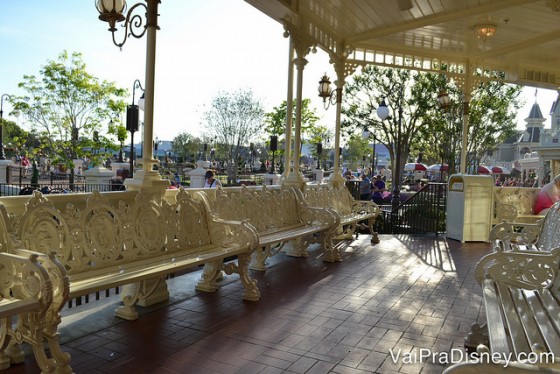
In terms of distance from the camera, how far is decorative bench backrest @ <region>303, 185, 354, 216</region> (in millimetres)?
7237

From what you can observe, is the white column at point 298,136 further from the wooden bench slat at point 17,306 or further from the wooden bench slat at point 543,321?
the wooden bench slat at point 17,306

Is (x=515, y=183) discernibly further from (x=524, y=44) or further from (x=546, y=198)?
(x=524, y=44)

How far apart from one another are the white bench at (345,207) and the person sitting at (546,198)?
362cm

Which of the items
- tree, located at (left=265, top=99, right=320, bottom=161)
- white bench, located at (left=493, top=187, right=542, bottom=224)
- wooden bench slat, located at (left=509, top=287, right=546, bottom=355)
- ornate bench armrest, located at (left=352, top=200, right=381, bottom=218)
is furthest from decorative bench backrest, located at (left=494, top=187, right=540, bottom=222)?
tree, located at (left=265, top=99, right=320, bottom=161)

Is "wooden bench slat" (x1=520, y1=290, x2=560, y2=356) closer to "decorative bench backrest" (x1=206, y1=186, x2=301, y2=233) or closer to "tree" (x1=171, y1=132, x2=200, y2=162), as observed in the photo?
"decorative bench backrest" (x1=206, y1=186, x2=301, y2=233)

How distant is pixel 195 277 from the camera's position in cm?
529

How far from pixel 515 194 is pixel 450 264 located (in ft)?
13.0

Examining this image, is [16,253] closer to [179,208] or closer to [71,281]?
[71,281]

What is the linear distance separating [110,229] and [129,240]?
9.7 inches

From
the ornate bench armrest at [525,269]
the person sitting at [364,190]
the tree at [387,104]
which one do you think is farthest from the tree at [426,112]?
the ornate bench armrest at [525,269]

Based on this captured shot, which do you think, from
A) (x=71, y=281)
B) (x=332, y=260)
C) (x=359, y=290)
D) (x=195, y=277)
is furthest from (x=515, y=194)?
(x=71, y=281)

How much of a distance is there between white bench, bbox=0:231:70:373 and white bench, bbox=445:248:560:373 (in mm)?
2231

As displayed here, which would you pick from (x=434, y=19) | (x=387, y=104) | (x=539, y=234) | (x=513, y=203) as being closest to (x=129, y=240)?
(x=539, y=234)

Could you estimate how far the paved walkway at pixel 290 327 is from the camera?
10.2ft
